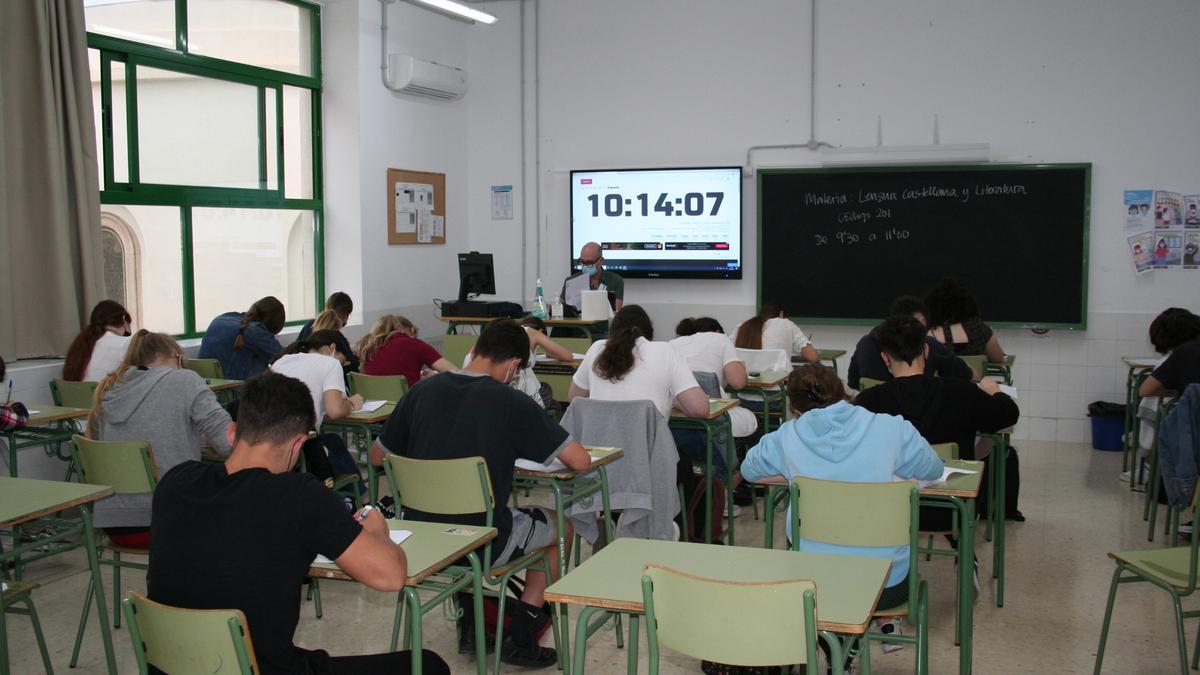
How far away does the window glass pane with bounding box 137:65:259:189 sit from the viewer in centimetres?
703

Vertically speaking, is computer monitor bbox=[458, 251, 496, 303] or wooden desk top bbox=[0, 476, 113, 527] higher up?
computer monitor bbox=[458, 251, 496, 303]

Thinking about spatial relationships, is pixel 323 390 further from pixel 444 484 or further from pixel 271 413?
pixel 271 413

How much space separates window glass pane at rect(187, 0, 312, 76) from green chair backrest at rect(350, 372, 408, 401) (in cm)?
318

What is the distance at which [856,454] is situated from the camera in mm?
3234

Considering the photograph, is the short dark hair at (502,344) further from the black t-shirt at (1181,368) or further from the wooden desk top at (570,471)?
the black t-shirt at (1181,368)

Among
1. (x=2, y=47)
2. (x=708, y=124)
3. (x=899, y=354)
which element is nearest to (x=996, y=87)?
(x=708, y=124)

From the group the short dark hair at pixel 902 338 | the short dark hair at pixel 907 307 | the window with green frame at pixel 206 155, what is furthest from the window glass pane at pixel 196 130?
the short dark hair at pixel 902 338

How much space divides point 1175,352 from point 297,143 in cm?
634

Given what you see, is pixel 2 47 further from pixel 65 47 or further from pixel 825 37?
pixel 825 37

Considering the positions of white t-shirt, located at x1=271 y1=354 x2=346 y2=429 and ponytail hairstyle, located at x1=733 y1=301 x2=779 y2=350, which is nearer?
white t-shirt, located at x1=271 y1=354 x2=346 y2=429

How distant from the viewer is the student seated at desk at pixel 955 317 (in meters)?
6.31

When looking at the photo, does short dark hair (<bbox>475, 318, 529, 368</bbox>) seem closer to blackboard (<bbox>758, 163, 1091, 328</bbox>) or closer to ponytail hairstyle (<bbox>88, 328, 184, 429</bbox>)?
ponytail hairstyle (<bbox>88, 328, 184, 429</bbox>)

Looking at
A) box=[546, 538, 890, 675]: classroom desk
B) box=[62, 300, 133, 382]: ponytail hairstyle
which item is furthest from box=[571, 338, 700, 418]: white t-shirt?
box=[62, 300, 133, 382]: ponytail hairstyle

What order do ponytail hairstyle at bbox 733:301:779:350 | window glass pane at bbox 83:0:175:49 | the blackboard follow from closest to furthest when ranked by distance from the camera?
ponytail hairstyle at bbox 733:301:779:350 < window glass pane at bbox 83:0:175:49 < the blackboard
